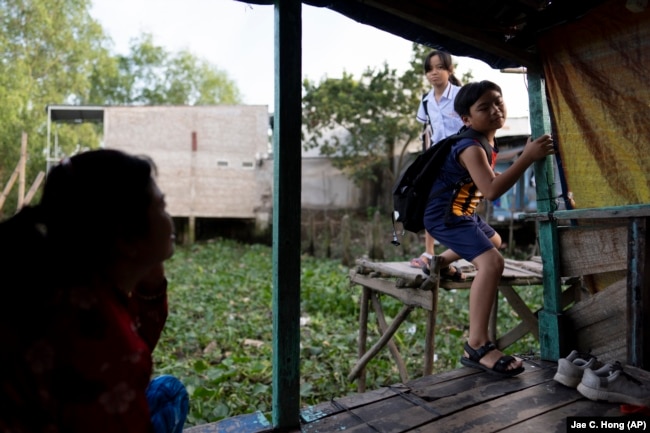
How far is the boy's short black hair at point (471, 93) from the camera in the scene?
2.61 m

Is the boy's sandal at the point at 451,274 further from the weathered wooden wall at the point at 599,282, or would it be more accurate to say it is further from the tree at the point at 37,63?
the tree at the point at 37,63

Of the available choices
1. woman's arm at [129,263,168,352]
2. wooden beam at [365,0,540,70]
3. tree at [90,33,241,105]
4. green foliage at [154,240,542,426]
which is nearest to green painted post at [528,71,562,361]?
Answer: wooden beam at [365,0,540,70]

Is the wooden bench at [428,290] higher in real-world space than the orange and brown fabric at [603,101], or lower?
lower

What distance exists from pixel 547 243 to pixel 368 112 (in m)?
11.5

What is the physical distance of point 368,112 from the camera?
13.8 m

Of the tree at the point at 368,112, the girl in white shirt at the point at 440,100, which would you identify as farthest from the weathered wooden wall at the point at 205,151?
the girl in white shirt at the point at 440,100

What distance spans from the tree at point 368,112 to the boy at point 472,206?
10761 mm

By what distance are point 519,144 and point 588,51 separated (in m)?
9.61

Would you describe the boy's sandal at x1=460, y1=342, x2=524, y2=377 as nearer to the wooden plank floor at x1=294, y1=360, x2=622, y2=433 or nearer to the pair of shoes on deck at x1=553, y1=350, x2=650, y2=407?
the wooden plank floor at x1=294, y1=360, x2=622, y2=433

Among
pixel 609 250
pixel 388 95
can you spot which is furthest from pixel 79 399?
pixel 388 95

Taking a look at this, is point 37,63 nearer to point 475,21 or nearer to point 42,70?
point 42,70

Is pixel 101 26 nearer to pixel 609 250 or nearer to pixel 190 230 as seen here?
pixel 190 230

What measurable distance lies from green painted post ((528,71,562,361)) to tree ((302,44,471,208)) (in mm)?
10436

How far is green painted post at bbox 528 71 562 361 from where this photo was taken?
8.97 feet
